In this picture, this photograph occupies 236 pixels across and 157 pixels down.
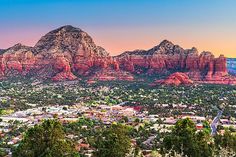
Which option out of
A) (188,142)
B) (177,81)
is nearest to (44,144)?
(188,142)

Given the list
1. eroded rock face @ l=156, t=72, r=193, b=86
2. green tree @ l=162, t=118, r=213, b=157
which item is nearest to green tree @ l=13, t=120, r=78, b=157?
green tree @ l=162, t=118, r=213, b=157

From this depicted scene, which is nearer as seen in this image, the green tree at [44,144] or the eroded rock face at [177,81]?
the green tree at [44,144]

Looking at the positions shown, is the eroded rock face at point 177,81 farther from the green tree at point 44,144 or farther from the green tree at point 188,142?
the green tree at point 44,144

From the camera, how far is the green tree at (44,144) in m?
36.5

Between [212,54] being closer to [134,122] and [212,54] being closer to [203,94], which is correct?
[203,94]

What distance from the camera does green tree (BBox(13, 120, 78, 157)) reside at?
3647 centimetres

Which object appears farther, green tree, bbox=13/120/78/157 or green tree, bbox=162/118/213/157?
green tree, bbox=162/118/213/157

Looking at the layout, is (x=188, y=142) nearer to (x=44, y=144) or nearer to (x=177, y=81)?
(x=44, y=144)

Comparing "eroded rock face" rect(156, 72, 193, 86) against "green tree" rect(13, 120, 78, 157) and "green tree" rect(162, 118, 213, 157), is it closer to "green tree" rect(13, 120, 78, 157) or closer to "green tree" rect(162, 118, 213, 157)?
"green tree" rect(162, 118, 213, 157)

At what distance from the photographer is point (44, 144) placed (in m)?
37.5

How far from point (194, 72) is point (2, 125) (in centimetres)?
12104

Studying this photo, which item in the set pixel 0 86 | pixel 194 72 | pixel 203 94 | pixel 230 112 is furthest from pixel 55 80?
pixel 230 112

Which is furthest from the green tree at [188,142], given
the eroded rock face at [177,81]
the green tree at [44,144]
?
the eroded rock face at [177,81]

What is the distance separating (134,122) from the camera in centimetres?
8919
